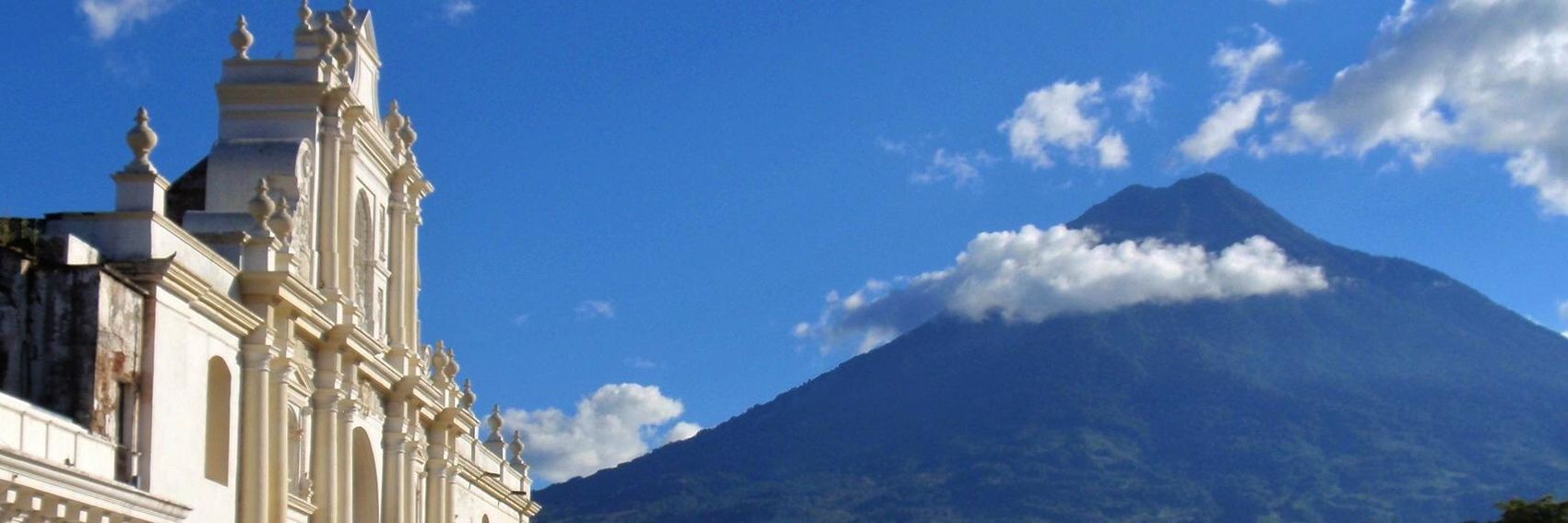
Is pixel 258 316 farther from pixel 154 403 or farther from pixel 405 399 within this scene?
pixel 405 399

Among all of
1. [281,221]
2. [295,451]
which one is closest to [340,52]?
[281,221]

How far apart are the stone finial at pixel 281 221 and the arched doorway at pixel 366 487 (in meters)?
6.19

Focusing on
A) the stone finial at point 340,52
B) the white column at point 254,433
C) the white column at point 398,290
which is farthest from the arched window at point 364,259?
the white column at point 254,433

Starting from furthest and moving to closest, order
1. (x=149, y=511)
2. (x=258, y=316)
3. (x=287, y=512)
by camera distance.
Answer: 1. (x=287, y=512)
2. (x=258, y=316)
3. (x=149, y=511)

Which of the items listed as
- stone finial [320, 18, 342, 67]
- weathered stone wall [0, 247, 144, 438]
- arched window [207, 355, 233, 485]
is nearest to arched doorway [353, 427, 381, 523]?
stone finial [320, 18, 342, 67]

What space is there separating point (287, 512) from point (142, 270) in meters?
6.74

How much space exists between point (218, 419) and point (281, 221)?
3705 millimetres

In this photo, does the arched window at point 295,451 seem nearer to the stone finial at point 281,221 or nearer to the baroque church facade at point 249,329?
the baroque church facade at point 249,329

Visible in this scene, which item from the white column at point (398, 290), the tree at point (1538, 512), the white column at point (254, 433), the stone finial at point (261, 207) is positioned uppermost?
the white column at point (398, 290)

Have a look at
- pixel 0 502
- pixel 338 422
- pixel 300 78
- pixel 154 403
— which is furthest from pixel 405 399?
pixel 0 502

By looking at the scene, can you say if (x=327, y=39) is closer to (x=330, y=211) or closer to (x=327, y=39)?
(x=327, y=39)

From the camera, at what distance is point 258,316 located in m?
29.2

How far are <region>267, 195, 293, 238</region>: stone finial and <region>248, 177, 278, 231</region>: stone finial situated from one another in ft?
1.58

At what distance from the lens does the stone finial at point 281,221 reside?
102ft
